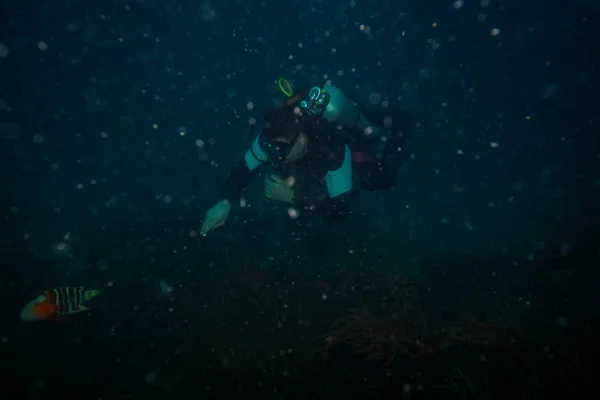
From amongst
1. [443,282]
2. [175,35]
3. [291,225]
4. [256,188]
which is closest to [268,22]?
[175,35]

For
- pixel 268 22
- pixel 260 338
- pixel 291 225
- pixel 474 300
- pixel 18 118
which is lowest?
pixel 474 300

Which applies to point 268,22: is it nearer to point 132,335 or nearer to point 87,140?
point 87,140

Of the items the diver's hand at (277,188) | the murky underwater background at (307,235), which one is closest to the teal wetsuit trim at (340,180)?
the diver's hand at (277,188)

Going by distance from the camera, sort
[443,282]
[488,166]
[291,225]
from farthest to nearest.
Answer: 1. [488,166]
2. [291,225]
3. [443,282]

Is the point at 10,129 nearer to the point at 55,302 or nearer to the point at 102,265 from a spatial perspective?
the point at 102,265

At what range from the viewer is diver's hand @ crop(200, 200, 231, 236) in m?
4.67

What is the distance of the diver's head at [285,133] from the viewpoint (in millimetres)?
4977

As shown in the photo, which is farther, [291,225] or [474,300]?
[291,225]

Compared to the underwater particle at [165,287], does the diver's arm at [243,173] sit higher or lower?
lower

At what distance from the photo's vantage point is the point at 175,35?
35.4 m

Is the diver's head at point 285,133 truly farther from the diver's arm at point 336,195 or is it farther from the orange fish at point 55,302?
the orange fish at point 55,302

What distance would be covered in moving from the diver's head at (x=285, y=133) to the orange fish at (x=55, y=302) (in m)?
3.34

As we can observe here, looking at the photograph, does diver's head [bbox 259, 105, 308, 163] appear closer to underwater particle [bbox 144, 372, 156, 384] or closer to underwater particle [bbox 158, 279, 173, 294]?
underwater particle [bbox 144, 372, 156, 384]

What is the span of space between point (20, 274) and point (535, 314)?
44.9ft
